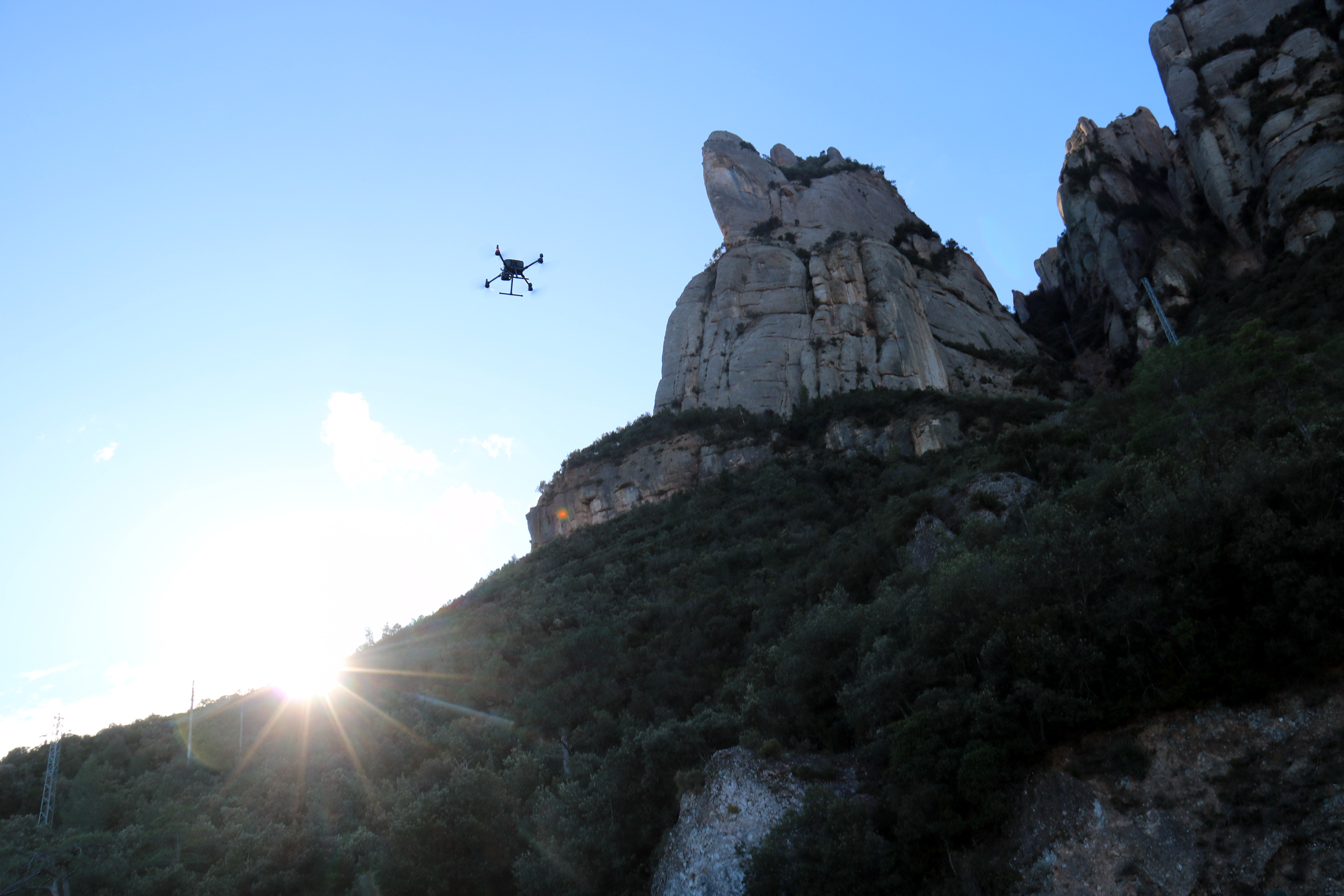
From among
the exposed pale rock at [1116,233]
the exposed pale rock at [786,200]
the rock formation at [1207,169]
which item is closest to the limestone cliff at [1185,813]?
the rock formation at [1207,169]

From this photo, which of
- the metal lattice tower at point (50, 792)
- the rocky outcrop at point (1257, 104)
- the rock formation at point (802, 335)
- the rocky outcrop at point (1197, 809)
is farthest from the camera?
the rock formation at point (802, 335)

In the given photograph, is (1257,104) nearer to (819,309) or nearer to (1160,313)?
(1160,313)

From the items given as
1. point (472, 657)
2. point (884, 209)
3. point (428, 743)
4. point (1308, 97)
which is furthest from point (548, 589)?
point (884, 209)

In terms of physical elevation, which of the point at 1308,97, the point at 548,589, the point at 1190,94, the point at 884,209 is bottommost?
the point at 548,589

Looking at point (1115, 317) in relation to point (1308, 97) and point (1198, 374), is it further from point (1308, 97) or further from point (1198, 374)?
point (1198, 374)

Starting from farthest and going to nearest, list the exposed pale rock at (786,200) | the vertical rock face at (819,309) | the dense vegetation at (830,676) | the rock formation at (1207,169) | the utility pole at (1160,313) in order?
the exposed pale rock at (786,200) < the vertical rock face at (819,309) < the rock formation at (1207,169) < the utility pole at (1160,313) < the dense vegetation at (830,676)

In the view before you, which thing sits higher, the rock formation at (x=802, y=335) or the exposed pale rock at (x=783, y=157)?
the exposed pale rock at (x=783, y=157)

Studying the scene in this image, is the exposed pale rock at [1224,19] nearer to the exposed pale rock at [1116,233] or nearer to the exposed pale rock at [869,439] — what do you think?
the exposed pale rock at [1116,233]
